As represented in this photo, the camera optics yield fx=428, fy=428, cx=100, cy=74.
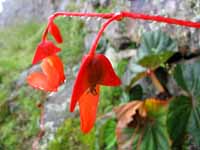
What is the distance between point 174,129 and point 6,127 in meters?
1.58

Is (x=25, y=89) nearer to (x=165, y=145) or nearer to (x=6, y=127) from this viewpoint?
(x=6, y=127)

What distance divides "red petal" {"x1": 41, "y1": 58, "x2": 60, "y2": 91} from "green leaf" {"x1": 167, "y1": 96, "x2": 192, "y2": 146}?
96 centimetres

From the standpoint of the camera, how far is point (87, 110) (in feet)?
1.21

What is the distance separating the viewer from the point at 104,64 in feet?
1.25

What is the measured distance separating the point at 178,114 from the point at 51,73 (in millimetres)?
980

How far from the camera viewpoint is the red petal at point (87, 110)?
1.20 feet

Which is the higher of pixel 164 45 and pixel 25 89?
pixel 164 45

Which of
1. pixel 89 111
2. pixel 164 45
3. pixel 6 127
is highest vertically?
pixel 89 111

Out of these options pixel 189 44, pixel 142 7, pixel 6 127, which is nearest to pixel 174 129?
pixel 189 44

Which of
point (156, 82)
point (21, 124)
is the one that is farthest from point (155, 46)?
point (21, 124)

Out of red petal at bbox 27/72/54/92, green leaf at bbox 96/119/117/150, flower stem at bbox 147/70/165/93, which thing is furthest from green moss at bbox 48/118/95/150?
red petal at bbox 27/72/54/92

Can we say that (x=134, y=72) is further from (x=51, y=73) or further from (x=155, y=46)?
(x=51, y=73)

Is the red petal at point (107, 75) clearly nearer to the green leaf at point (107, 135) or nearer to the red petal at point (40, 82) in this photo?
the red petal at point (40, 82)

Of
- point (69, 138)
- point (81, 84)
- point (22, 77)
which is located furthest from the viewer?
point (22, 77)
